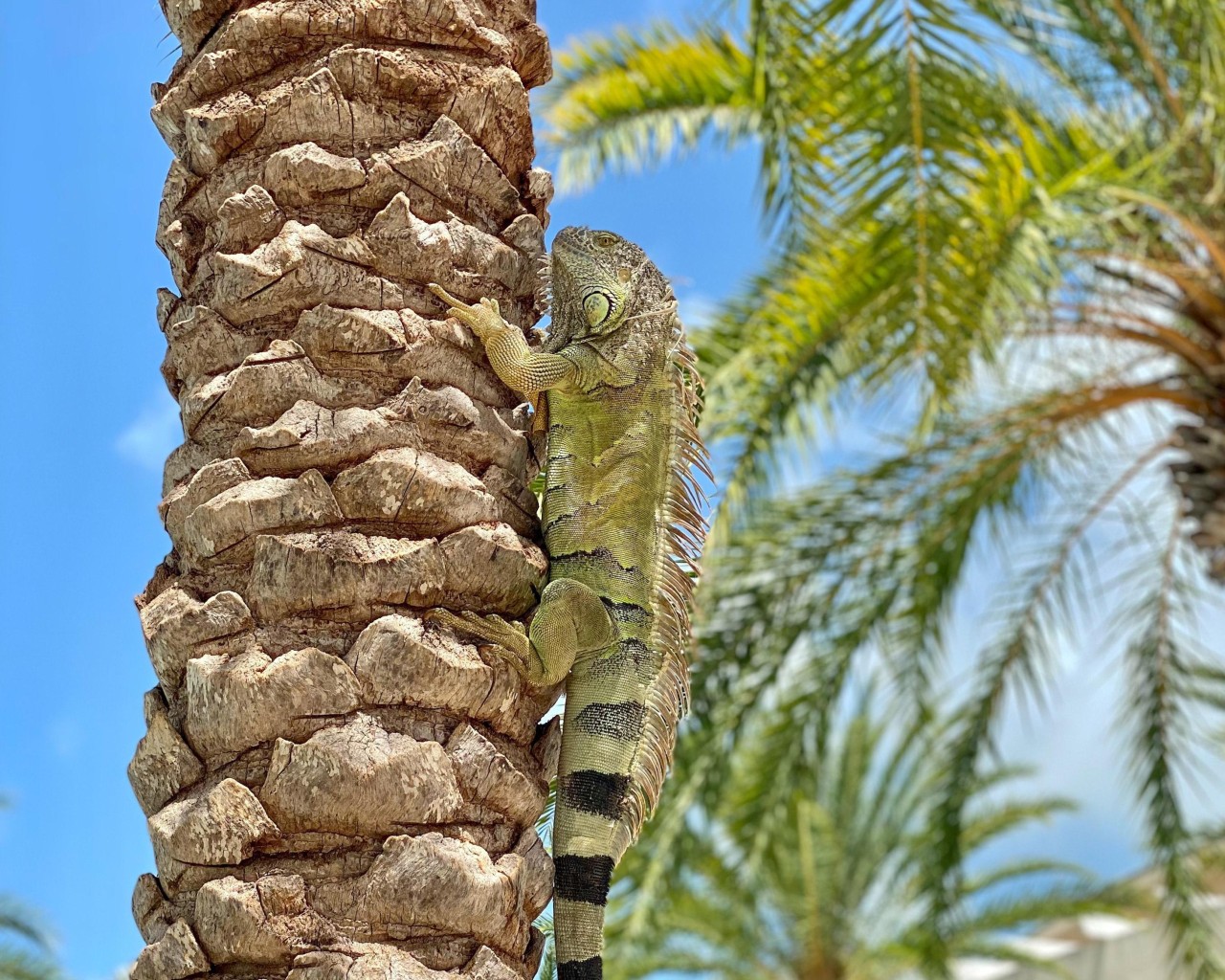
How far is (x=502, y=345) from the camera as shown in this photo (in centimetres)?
322

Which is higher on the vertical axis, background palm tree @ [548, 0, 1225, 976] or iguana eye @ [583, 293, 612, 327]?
background palm tree @ [548, 0, 1225, 976]

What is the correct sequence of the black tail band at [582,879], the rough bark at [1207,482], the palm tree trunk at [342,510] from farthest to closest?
the rough bark at [1207,482] < the black tail band at [582,879] < the palm tree trunk at [342,510]

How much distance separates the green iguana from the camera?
3.21 metres

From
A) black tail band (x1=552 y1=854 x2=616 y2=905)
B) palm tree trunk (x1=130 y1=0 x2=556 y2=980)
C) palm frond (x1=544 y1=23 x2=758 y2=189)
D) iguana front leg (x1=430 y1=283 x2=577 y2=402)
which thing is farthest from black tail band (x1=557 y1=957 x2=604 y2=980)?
palm frond (x1=544 y1=23 x2=758 y2=189)

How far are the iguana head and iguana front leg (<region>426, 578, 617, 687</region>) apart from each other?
33.1 inches

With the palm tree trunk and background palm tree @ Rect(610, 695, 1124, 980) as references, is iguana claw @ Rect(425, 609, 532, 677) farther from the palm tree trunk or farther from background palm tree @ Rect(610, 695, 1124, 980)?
background palm tree @ Rect(610, 695, 1124, 980)

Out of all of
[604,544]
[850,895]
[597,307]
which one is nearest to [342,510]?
[604,544]

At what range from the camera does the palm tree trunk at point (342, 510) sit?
264 centimetres

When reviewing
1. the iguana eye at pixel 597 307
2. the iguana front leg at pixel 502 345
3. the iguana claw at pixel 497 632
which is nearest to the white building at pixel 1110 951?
the iguana eye at pixel 597 307

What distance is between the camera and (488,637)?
2.92m

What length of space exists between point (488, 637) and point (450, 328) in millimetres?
694

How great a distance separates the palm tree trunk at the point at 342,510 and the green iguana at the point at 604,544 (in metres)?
0.12

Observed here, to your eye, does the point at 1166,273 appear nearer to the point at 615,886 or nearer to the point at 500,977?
the point at 615,886

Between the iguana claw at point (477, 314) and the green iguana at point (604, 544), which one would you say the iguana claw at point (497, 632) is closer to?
the green iguana at point (604, 544)
